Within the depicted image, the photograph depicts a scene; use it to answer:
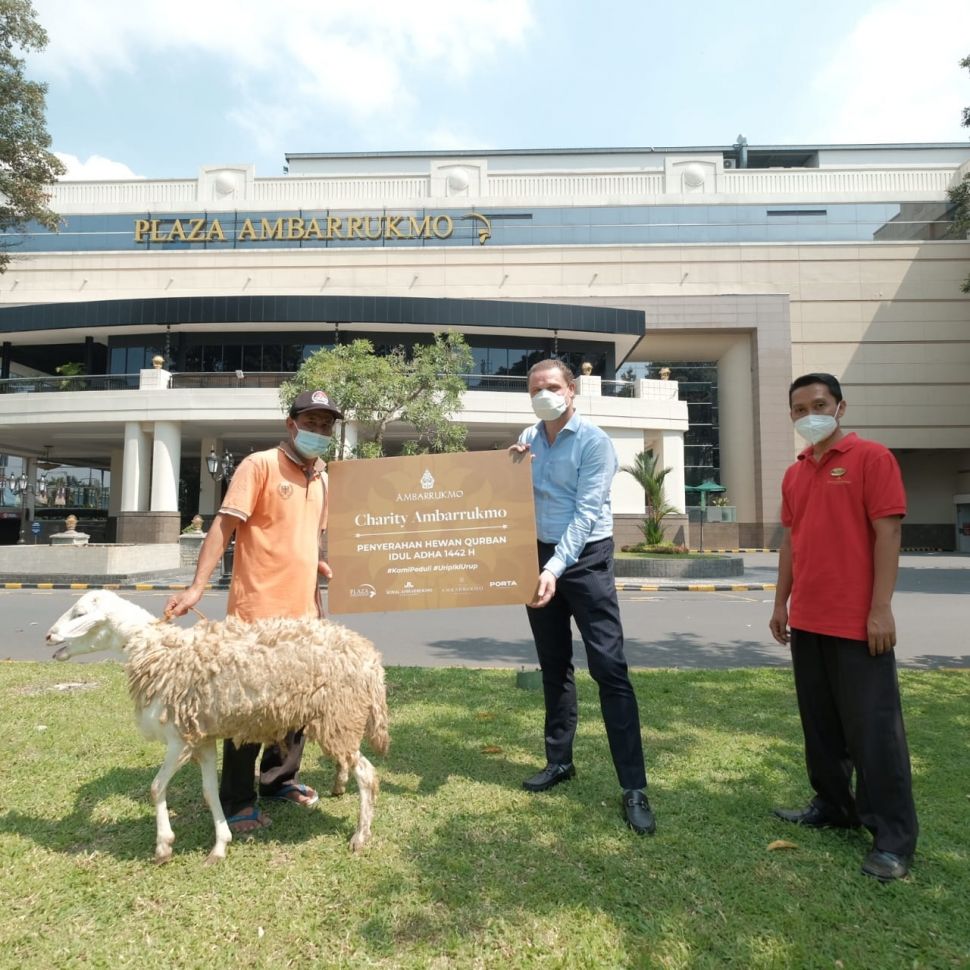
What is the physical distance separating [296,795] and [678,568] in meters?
14.1

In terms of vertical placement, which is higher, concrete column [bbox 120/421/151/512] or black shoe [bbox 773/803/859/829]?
concrete column [bbox 120/421/151/512]

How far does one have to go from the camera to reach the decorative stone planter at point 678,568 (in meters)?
16.0

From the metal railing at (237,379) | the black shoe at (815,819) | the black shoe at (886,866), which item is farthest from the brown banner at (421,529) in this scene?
the metal railing at (237,379)

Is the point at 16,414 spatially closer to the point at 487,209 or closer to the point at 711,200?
the point at 487,209

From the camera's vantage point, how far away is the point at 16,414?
70.7 feet

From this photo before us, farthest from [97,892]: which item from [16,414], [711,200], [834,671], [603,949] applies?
[711,200]

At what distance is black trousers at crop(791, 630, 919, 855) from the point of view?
2533 millimetres

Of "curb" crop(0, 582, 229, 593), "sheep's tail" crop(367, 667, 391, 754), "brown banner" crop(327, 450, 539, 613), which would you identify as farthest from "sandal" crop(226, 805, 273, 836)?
"curb" crop(0, 582, 229, 593)

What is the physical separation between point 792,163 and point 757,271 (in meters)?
19.9

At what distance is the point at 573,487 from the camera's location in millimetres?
3225

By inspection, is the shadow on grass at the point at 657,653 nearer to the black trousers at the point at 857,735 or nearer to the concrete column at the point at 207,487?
the black trousers at the point at 857,735

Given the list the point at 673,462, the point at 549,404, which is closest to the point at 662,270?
the point at 673,462

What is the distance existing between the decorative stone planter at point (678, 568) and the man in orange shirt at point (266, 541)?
13.8 m

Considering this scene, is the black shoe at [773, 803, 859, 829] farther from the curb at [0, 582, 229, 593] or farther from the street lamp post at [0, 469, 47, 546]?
the street lamp post at [0, 469, 47, 546]
